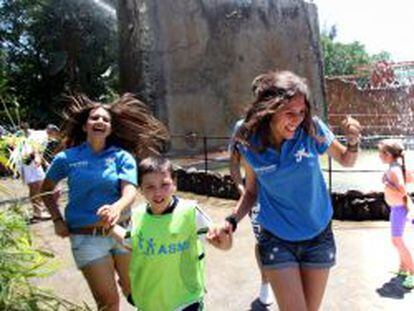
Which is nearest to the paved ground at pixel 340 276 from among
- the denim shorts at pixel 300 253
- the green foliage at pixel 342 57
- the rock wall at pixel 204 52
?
the denim shorts at pixel 300 253

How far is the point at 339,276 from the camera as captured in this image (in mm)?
5895

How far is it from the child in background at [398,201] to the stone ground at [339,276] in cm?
19

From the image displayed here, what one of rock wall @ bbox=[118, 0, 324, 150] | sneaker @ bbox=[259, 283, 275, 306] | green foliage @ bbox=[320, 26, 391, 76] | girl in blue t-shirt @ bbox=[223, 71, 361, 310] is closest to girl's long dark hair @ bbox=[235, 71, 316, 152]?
girl in blue t-shirt @ bbox=[223, 71, 361, 310]

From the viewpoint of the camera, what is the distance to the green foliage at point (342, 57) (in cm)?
5266

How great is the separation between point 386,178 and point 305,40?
14452 millimetres

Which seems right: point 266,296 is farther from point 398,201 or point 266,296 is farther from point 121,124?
point 121,124

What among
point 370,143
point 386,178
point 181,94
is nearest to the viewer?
point 386,178

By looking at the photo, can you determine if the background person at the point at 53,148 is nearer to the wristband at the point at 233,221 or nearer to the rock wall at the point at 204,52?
the wristband at the point at 233,221

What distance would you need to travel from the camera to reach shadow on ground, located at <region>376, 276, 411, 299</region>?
5.21 m

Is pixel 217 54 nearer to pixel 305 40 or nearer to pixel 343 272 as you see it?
pixel 305 40

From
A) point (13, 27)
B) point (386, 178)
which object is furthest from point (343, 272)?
point (13, 27)

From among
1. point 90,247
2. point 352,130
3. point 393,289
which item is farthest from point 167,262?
point 393,289

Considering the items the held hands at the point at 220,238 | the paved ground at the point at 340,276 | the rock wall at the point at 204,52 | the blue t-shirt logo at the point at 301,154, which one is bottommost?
the paved ground at the point at 340,276

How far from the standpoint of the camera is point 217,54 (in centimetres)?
1722
